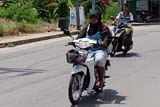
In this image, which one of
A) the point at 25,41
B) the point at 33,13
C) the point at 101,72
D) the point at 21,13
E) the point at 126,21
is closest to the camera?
the point at 101,72

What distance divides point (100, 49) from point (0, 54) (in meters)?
9.38

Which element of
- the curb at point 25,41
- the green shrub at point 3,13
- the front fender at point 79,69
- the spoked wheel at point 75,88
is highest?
the green shrub at point 3,13

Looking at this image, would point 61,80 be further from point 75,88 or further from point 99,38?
point 75,88

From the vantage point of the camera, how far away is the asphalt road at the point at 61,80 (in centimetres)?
931

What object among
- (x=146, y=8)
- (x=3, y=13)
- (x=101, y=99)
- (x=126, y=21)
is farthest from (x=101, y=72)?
(x=146, y=8)

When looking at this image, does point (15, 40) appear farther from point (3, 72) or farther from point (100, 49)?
point (100, 49)

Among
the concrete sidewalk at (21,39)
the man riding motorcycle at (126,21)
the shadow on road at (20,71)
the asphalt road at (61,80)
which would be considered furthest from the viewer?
the concrete sidewalk at (21,39)

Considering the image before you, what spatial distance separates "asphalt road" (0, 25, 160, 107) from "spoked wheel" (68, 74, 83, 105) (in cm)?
14

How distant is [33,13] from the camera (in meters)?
29.9

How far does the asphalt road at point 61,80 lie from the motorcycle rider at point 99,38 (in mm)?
557

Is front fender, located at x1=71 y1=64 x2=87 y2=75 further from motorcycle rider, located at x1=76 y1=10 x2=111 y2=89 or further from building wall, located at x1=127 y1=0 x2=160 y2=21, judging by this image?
building wall, located at x1=127 y1=0 x2=160 y2=21

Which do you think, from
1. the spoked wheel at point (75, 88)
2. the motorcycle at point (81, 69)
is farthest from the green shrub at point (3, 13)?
the spoked wheel at point (75, 88)

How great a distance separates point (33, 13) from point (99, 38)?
67.5 feet

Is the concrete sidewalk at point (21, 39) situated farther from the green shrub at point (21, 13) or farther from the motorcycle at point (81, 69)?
the motorcycle at point (81, 69)
